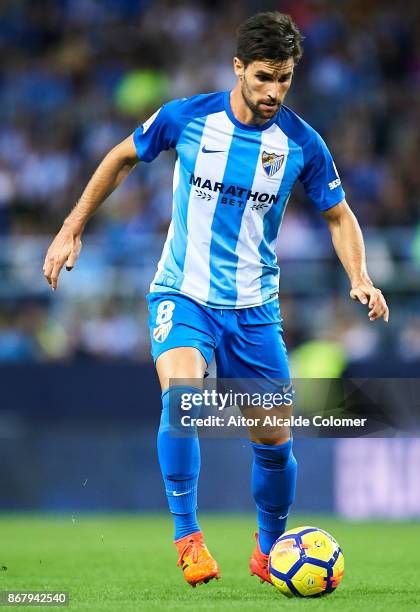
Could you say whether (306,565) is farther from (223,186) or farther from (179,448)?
(223,186)

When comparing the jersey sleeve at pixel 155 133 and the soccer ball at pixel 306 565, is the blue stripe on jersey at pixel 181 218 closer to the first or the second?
the jersey sleeve at pixel 155 133

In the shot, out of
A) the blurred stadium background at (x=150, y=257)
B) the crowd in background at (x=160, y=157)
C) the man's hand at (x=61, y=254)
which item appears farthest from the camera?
the crowd in background at (x=160, y=157)

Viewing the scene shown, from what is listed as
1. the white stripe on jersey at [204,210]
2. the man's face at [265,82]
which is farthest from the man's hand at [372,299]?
the man's face at [265,82]

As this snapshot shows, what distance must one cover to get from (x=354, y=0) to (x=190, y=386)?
1190 cm

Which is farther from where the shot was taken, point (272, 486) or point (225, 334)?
point (272, 486)

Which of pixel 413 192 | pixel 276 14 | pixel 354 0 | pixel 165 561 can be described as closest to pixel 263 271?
pixel 276 14

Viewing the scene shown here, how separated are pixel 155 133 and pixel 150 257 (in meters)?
7.33

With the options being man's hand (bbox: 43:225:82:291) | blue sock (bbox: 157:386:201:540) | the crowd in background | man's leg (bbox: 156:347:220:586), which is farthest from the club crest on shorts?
the crowd in background

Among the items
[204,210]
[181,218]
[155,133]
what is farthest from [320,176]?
[155,133]

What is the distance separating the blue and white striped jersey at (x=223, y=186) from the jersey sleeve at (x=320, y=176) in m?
0.01

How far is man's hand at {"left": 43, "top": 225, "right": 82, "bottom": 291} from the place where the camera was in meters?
6.07

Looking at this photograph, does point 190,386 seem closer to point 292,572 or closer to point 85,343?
point 292,572

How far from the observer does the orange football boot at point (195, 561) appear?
227 inches

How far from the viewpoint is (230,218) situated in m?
6.27
